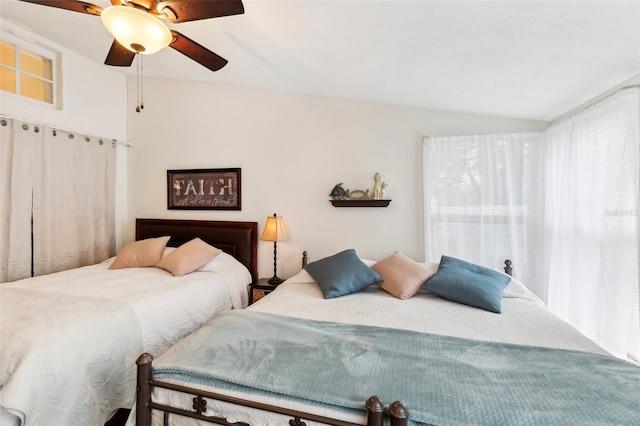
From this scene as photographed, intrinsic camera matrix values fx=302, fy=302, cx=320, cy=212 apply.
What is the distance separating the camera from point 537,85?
2070mm

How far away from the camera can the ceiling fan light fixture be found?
1390mm

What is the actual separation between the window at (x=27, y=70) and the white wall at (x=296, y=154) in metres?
0.81

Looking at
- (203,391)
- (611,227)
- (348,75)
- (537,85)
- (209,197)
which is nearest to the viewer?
(203,391)

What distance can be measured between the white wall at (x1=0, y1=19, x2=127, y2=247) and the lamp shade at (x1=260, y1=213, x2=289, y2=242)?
6.76ft

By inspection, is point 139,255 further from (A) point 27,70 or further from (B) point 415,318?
(B) point 415,318

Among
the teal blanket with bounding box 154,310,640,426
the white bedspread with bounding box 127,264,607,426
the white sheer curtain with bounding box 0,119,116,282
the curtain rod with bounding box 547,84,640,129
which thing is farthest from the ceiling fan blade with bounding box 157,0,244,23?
the white sheer curtain with bounding box 0,119,116,282

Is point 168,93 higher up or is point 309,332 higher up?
point 168,93

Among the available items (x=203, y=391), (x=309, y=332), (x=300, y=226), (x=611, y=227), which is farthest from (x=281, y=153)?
(x=611, y=227)

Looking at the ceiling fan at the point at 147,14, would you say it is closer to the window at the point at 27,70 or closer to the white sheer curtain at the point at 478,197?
the window at the point at 27,70

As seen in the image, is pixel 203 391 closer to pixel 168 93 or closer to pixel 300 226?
pixel 300 226

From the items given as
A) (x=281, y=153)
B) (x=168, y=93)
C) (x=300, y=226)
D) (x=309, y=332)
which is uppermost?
(x=168, y=93)

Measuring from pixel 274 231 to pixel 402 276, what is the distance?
1.33 meters

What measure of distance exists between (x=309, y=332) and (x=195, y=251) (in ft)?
6.09

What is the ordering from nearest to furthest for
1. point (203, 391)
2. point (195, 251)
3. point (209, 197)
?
point (203, 391) → point (195, 251) → point (209, 197)
